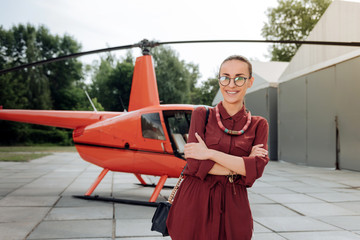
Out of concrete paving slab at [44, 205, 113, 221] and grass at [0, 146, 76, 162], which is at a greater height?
concrete paving slab at [44, 205, 113, 221]

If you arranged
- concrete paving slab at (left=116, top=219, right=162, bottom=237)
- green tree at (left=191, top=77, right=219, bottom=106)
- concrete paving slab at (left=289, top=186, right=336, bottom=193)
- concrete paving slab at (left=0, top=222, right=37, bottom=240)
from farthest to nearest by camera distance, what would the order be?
1. green tree at (left=191, top=77, right=219, bottom=106)
2. concrete paving slab at (left=289, top=186, right=336, bottom=193)
3. concrete paving slab at (left=116, top=219, right=162, bottom=237)
4. concrete paving slab at (left=0, top=222, right=37, bottom=240)

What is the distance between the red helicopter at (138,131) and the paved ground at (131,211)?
0.70 metres

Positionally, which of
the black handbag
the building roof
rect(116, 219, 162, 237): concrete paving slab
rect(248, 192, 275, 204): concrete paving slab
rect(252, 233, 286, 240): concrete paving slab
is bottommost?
rect(248, 192, 275, 204): concrete paving slab

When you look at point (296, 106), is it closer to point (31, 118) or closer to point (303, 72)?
point (303, 72)

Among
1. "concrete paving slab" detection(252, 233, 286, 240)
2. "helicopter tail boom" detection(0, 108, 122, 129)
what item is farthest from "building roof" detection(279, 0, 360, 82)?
"concrete paving slab" detection(252, 233, 286, 240)

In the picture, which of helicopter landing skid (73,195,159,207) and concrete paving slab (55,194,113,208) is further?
concrete paving slab (55,194,113,208)

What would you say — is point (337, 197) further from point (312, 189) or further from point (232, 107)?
point (232, 107)

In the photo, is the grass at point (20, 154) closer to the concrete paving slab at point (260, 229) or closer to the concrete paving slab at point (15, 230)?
the concrete paving slab at point (15, 230)

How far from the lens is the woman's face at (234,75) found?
1.80 meters

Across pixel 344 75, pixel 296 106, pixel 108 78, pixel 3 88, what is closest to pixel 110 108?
pixel 108 78

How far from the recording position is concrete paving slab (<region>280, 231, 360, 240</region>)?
366 centimetres

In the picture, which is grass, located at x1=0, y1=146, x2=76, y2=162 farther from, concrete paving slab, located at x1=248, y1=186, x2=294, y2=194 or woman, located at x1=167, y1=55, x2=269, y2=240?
woman, located at x1=167, y1=55, x2=269, y2=240

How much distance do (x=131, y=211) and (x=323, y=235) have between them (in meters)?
2.71

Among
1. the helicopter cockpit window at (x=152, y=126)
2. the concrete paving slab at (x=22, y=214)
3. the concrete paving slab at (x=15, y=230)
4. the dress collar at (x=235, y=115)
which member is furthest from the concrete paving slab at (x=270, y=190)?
the dress collar at (x=235, y=115)
